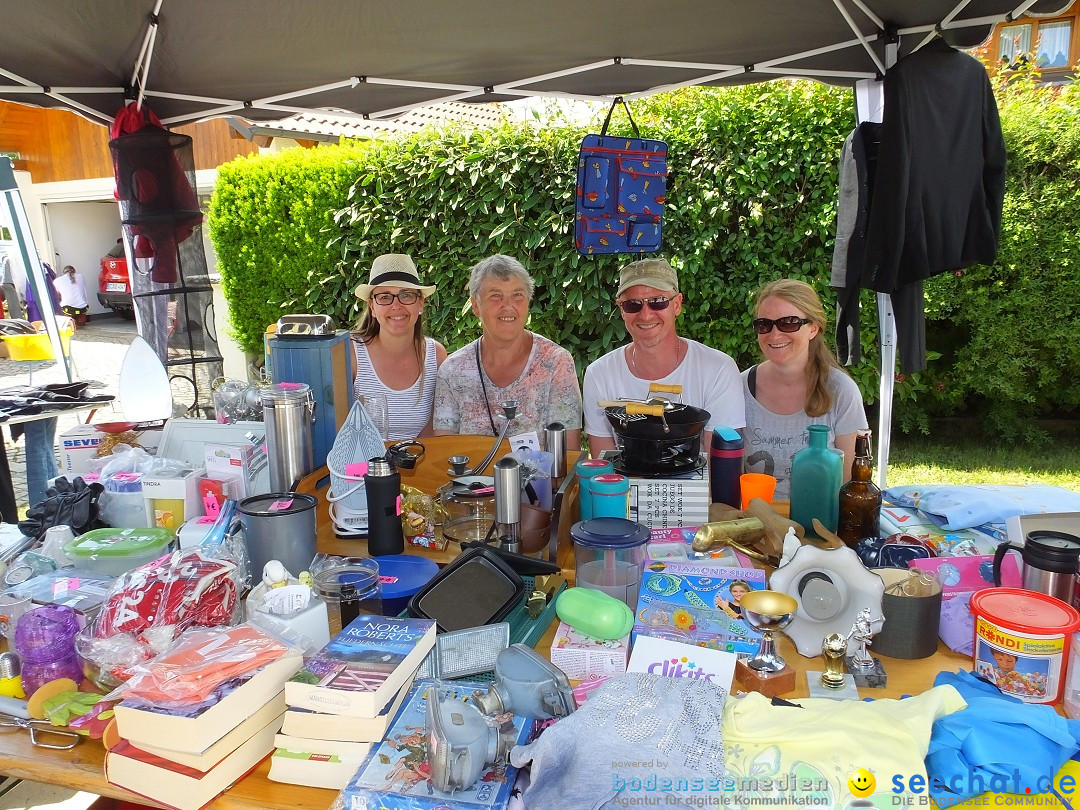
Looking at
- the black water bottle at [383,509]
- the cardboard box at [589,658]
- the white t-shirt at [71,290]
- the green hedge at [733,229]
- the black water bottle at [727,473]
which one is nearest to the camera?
the cardboard box at [589,658]

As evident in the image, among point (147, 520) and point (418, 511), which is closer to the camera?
point (147, 520)

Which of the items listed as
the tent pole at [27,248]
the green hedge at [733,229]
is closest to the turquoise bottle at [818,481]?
the green hedge at [733,229]

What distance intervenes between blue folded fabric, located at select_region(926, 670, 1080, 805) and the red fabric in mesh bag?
1447 mm

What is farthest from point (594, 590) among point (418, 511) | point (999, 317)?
point (999, 317)

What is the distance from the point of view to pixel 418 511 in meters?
2.39

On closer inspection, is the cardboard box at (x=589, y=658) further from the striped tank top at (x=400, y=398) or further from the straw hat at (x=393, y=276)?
the straw hat at (x=393, y=276)

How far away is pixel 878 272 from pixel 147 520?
338cm

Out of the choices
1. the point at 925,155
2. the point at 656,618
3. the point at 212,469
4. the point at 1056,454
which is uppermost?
the point at 925,155

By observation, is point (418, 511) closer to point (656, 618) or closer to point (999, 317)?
point (656, 618)

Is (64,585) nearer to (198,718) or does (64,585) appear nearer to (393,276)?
(198,718)

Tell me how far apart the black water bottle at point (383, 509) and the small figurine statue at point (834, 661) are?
122 cm

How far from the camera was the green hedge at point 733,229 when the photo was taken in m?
6.08

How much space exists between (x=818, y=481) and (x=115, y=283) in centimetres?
2146

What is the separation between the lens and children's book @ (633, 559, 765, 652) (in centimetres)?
158
